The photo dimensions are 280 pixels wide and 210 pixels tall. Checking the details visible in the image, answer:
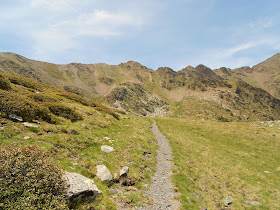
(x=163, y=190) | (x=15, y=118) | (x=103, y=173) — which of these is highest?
(x=15, y=118)

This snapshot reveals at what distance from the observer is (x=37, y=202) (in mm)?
6094

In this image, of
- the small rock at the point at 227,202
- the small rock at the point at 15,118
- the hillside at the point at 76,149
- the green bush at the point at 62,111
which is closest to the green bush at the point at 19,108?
the hillside at the point at 76,149

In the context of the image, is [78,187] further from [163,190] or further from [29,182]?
[163,190]

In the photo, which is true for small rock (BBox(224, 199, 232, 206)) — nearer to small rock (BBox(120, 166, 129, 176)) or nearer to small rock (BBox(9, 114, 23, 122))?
small rock (BBox(120, 166, 129, 176))

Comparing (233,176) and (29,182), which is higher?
(29,182)

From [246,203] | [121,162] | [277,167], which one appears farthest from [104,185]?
[277,167]

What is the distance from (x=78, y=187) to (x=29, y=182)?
2693mm

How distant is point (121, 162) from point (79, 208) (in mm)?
7864

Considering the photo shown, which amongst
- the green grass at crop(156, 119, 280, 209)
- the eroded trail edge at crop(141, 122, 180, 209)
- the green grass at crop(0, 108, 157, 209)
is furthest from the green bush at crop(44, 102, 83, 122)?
the green grass at crop(156, 119, 280, 209)

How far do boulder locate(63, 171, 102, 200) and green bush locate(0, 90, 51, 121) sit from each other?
1186cm

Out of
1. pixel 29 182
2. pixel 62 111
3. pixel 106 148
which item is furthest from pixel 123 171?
pixel 62 111

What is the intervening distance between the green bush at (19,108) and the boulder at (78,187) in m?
11.9

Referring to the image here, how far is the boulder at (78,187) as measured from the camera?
303 inches

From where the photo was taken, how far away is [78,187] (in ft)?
26.9
